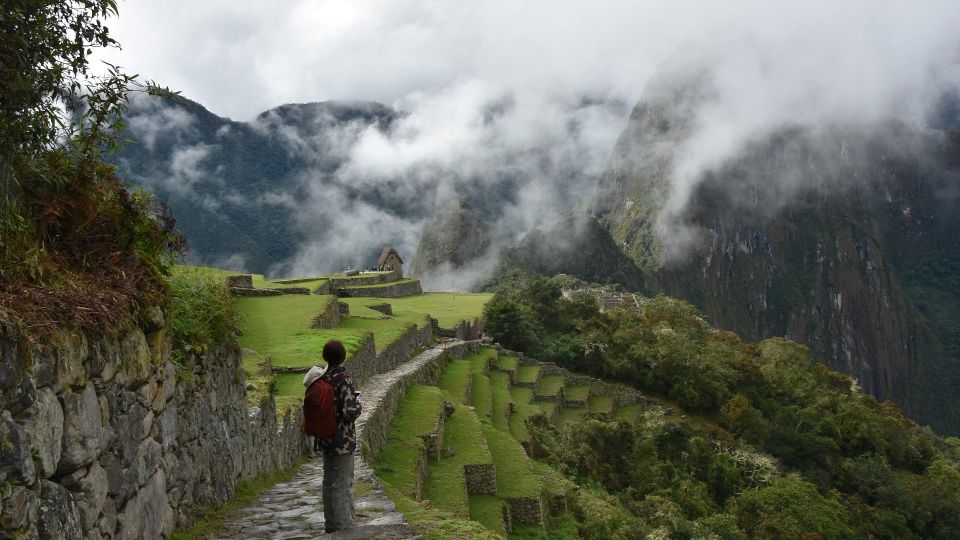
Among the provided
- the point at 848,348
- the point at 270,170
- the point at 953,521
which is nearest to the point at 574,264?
the point at 270,170

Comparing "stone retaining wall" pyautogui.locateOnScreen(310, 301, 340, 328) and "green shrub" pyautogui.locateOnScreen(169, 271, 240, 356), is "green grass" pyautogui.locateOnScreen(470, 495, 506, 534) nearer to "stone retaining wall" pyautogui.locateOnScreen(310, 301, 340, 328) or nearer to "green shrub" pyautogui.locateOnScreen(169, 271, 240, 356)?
"green shrub" pyautogui.locateOnScreen(169, 271, 240, 356)

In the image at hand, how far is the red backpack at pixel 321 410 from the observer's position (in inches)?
180

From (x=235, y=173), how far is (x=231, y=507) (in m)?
74.2

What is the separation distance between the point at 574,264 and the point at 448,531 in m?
70.4

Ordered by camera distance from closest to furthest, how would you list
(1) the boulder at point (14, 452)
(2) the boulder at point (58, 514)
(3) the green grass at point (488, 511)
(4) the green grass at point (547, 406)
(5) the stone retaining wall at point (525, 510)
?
1. (1) the boulder at point (14, 452)
2. (2) the boulder at point (58, 514)
3. (3) the green grass at point (488, 511)
4. (5) the stone retaining wall at point (525, 510)
5. (4) the green grass at point (547, 406)

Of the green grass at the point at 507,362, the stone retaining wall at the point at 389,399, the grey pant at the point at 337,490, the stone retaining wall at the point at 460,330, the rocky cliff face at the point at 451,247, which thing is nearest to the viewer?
the grey pant at the point at 337,490

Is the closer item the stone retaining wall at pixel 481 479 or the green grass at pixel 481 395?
the stone retaining wall at pixel 481 479

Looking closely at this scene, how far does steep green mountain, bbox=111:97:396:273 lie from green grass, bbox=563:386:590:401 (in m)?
34.1

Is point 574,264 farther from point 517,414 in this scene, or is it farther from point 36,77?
point 36,77

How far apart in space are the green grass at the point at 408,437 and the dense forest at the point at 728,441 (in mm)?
3943

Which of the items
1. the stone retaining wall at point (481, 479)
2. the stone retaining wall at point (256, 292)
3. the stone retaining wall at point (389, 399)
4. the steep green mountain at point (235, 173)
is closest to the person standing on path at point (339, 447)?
the stone retaining wall at point (389, 399)

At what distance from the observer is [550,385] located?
1054 inches

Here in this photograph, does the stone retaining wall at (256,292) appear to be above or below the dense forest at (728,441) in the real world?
above

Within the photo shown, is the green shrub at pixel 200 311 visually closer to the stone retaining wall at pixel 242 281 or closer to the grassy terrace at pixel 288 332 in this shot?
the grassy terrace at pixel 288 332
